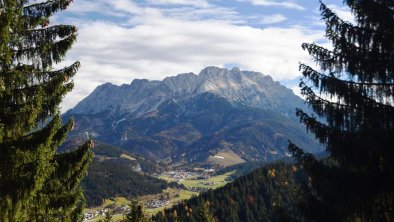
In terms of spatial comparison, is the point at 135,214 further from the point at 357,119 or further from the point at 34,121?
the point at 357,119

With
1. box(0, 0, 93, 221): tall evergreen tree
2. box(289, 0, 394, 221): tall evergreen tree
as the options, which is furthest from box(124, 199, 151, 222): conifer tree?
box(289, 0, 394, 221): tall evergreen tree

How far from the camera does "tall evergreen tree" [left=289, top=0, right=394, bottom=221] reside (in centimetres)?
1762

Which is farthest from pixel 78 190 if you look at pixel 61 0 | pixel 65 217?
pixel 61 0

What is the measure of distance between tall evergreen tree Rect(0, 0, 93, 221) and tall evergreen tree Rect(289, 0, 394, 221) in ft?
35.9

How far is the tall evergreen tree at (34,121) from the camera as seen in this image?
52.9 ft

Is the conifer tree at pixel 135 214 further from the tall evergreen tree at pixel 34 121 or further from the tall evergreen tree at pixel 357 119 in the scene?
the tall evergreen tree at pixel 357 119

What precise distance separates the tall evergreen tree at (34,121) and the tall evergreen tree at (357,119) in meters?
10.9

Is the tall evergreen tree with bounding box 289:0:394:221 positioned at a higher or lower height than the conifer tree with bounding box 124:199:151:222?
higher

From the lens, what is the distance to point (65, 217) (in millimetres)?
20188

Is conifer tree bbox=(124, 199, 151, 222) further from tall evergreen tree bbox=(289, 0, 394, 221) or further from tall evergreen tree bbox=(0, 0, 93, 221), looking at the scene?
tall evergreen tree bbox=(289, 0, 394, 221)

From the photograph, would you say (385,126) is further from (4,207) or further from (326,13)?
(4,207)

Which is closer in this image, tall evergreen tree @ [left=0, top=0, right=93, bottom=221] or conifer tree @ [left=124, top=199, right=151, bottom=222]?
tall evergreen tree @ [left=0, top=0, right=93, bottom=221]

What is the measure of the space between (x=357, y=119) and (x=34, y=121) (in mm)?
14005

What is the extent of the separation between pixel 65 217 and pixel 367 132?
1430cm
